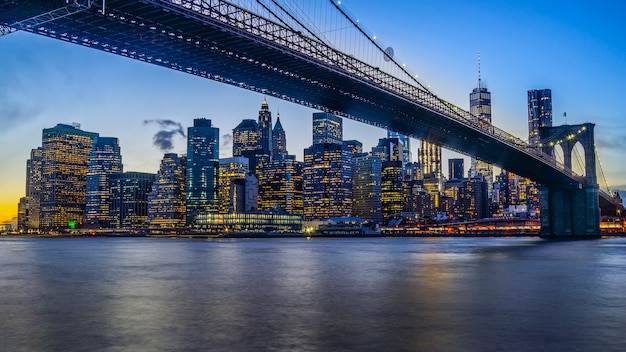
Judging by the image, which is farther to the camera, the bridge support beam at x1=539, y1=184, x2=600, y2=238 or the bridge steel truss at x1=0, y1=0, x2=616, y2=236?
the bridge support beam at x1=539, y1=184, x2=600, y2=238

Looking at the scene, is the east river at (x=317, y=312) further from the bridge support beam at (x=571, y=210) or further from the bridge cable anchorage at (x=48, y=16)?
the bridge support beam at (x=571, y=210)

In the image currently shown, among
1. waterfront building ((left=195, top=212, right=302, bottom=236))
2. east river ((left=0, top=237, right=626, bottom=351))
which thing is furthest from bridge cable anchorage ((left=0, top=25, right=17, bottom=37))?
waterfront building ((left=195, top=212, right=302, bottom=236))

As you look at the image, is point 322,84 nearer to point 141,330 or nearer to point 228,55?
point 228,55

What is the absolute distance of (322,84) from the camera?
45.5 meters

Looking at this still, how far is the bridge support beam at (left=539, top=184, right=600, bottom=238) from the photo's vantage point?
82.6 meters

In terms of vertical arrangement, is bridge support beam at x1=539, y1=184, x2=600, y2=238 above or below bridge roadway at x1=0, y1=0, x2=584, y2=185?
below

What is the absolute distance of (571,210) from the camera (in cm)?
8406

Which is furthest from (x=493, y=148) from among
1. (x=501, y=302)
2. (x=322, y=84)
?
(x=501, y=302)

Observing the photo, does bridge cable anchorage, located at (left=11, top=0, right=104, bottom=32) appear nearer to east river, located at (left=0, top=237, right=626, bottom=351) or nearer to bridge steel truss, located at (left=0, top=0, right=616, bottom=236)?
bridge steel truss, located at (left=0, top=0, right=616, bottom=236)

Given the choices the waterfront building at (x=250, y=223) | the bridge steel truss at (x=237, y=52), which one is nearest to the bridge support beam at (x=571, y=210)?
the bridge steel truss at (x=237, y=52)

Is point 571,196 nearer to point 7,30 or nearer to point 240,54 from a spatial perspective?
point 240,54

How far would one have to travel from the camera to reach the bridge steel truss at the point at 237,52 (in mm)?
29766

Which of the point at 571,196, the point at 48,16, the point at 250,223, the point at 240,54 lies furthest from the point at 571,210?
the point at 250,223

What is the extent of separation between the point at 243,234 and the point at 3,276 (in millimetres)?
125712
